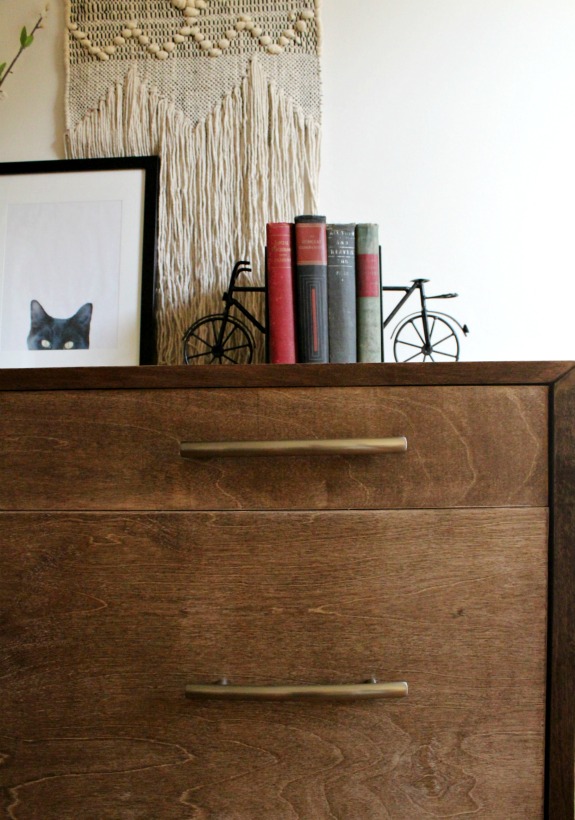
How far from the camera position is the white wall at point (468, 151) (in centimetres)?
117

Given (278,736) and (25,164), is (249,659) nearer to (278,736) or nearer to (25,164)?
(278,736)

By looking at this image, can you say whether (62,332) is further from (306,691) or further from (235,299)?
(306,691)

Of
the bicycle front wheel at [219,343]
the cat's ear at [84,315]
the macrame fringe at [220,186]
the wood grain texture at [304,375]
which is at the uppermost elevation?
the macrame fringe at [220,186]

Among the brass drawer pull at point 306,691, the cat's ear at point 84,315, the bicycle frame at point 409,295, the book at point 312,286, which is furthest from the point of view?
the cat's ear at point 84,315

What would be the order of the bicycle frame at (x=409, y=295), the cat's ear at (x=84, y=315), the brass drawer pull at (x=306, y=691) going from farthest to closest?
1. the cat's ear at (x=84, y=315)
2. the bicycle frame at (x=409, y=295)
3. the brass drawer pull at (x=306, y=691)

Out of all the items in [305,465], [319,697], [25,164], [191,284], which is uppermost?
[25,164]

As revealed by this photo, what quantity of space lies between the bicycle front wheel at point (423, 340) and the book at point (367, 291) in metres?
0.16

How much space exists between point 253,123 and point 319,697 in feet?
3.21

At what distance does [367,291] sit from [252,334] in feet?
0.88

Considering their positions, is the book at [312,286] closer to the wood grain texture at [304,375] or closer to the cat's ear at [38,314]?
the wood grain texture at [304,375]

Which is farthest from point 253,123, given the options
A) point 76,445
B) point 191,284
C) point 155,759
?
point 155,759

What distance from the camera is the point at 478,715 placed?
2.33ft

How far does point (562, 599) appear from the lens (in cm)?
71

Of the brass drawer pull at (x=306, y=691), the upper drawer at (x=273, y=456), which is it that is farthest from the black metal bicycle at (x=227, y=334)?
the brass drawer pull at (x=306, y=691)
